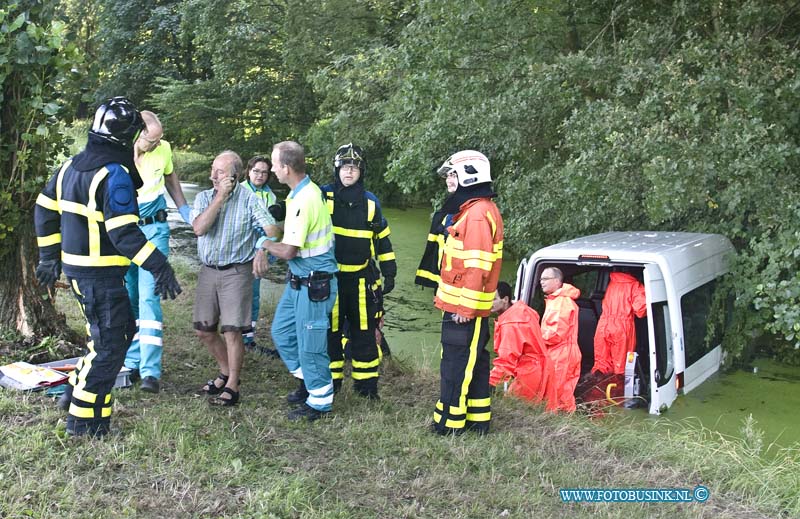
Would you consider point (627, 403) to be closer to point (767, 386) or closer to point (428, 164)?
point (767, 386)

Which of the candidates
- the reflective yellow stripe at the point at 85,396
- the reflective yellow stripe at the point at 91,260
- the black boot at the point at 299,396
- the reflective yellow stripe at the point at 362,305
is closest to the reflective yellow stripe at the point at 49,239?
the reflective yellow stripe at the point at 91,260

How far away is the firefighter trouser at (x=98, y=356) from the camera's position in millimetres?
4441

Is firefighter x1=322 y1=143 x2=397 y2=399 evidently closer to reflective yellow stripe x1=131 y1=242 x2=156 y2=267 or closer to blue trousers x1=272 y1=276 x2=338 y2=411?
blue trousers x1=272 y1=276 x2=338 y2=411

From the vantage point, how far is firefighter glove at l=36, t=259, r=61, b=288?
4621 mm

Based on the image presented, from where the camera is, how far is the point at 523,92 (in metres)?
10.0

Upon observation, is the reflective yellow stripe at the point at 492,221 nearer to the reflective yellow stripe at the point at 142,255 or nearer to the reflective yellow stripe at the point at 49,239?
the reflective yellow stripe at the point at 142,255

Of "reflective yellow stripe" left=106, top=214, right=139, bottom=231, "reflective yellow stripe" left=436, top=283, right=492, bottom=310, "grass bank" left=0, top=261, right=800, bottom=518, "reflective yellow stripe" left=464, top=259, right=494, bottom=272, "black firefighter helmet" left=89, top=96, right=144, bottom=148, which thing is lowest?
"grass bank" left=0, top=261, right=800, bottom=518

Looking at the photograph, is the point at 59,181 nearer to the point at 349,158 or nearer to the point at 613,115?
the point at 349,158

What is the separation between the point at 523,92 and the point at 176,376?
598cm

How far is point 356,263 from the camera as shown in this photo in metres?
5.77

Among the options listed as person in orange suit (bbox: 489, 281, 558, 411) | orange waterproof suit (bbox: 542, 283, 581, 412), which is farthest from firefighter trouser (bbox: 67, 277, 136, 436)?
orange waterproof suit (bbox: 542, 283, 581, 412)

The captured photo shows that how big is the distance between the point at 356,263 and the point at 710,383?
4.51m

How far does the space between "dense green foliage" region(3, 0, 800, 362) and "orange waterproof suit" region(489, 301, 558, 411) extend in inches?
90.8

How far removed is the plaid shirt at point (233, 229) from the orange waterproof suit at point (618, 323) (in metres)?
3.50
